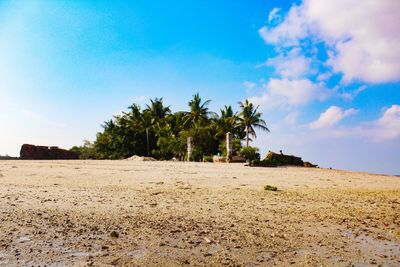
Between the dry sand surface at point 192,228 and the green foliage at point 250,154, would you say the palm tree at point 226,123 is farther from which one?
the dry sand surface at point 192,228

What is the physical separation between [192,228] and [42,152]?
87.1 ft

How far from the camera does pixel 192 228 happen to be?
4668 millimetres

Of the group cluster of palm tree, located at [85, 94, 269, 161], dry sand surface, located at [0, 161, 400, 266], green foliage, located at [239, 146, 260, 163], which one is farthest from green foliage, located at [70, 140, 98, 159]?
dry sand surface, located at [0, 161, 400, 266]

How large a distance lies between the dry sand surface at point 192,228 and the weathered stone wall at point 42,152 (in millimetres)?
21295

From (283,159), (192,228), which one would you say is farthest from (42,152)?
(192,228)

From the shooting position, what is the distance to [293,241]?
4168 millimetres

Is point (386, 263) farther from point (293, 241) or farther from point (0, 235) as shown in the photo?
point (0, 235)

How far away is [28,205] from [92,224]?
188 centimetres

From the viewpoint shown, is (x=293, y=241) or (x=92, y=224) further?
(x=92, y=224)

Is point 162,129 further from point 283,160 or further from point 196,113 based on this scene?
point 283,160

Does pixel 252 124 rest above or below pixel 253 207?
above

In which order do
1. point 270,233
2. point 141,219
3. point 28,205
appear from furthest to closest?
point 28,205, point 141,219, point 270,233

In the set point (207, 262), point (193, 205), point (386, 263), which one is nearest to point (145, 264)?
point (207, 262)

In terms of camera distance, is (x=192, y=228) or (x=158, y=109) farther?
(x=158, y=109)
